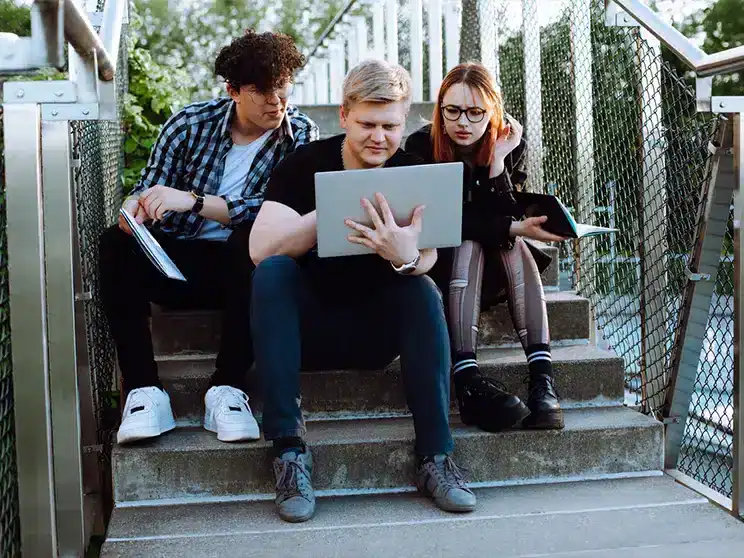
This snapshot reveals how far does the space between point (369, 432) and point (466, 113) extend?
1.02 m

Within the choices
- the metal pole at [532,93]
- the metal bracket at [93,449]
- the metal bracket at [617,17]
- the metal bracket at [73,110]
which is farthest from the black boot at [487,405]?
the metal pole at [532,93]

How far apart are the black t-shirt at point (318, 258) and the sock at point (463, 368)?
390 millimetres

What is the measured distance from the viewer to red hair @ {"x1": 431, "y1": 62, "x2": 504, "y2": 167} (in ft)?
9.08

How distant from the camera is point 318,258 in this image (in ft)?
8.13

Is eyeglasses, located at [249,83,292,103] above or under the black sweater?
above

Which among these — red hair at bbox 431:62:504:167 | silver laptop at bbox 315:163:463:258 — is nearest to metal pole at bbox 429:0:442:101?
red hair at bbox 431:62:504:167

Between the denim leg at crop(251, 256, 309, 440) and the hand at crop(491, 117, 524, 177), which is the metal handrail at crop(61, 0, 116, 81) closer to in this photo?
the denim leg at crop(251, 256, 309, 440)

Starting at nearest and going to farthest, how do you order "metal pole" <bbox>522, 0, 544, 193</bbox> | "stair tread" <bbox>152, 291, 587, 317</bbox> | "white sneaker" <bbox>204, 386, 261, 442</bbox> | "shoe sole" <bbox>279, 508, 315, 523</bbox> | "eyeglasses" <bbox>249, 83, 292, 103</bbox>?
1. "shoe sole" <bbox>279, 508, 315, 523</bbox>
2. "white sneaker" <bbox>204, 386, 261, 442</bbox>
3. "eyeglasses" <bbox>249, 83, 292, 103</bbox>
4. "stair tread" <bbox>152, 291, 587, 317</bbox>
5. "metal pole" <bbox>522, 0, 544, 193</bbox>

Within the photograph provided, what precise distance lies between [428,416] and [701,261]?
1004mm

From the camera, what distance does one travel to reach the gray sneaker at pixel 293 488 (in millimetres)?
2260

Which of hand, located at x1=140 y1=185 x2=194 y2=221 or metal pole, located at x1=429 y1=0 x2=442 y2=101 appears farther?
metal pole, located at x1=429 y1=0 x2=442 y2=101

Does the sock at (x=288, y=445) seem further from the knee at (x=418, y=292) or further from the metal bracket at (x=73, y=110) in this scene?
the metal bracket at (x=73, y=110)

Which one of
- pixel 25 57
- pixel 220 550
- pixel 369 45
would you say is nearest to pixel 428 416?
pixel 220 550

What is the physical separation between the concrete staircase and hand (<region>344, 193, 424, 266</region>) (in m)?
0.58
